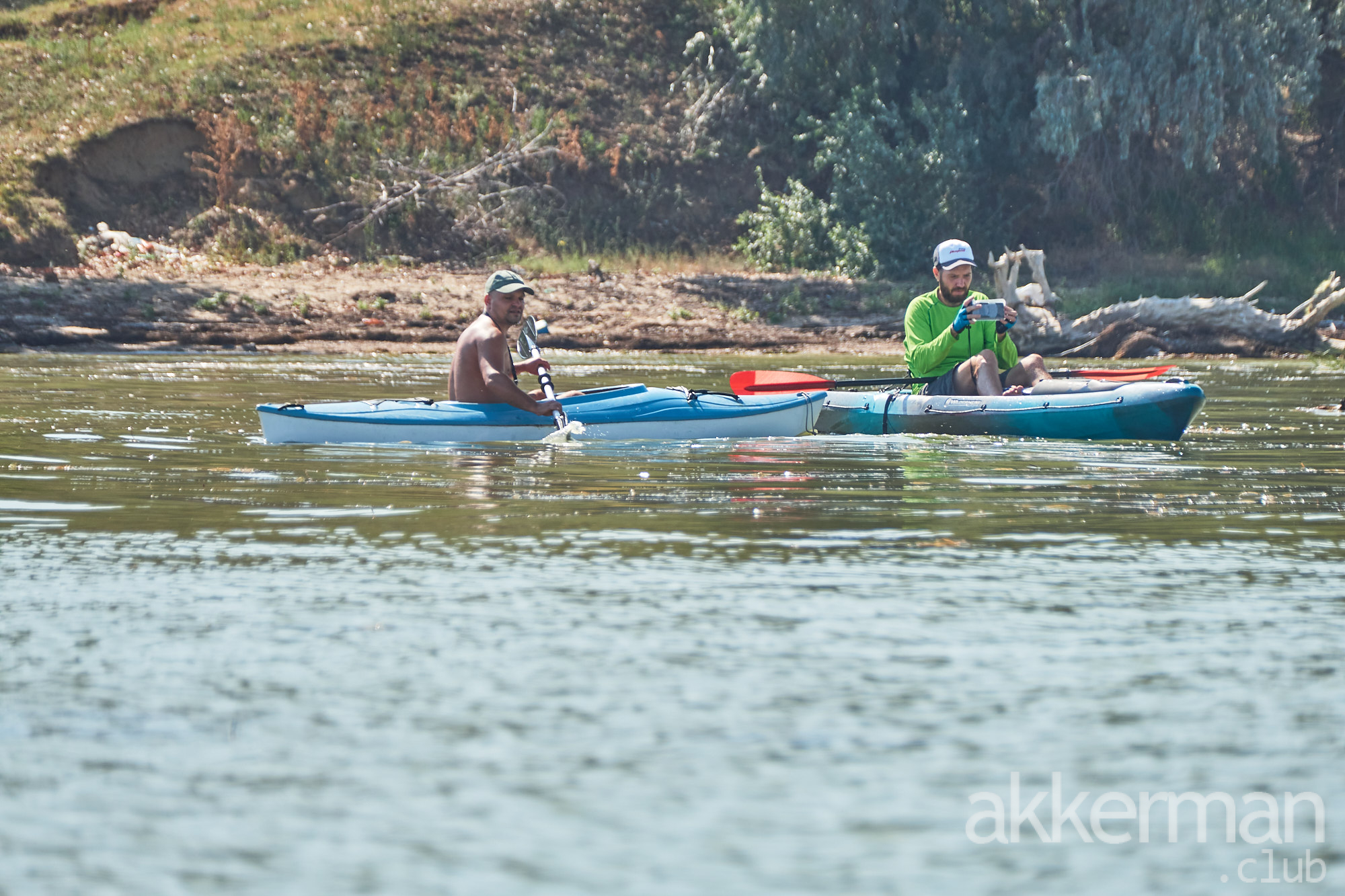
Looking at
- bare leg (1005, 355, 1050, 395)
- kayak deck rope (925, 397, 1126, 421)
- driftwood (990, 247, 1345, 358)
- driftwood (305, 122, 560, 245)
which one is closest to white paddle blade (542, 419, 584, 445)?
kayak deck rope (925, 397, 1126, 421)

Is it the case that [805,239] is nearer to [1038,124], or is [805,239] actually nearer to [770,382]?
[1038,124]

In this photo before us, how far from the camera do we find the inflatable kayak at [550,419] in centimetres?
1081

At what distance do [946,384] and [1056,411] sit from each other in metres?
1.07

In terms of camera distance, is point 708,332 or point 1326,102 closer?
point 708,332

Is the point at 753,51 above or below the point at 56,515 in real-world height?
above

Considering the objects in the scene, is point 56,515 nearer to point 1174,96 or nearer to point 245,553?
point 245,553

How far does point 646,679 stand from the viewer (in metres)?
4.42

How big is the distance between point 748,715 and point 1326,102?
2937 centimetres

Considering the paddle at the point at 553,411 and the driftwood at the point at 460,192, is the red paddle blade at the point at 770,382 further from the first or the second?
the driftwood at the point at 460,192

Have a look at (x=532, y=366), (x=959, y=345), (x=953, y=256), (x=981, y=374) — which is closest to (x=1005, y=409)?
(x=981, y=374)

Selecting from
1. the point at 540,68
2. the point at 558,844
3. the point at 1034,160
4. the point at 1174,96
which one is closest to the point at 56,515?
the point at 558,844

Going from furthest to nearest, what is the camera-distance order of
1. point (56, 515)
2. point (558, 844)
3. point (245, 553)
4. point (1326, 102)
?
point (1326, 102) → point (56, 515) → point (245, 553) → point (558, 844)

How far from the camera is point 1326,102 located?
99.6 feet

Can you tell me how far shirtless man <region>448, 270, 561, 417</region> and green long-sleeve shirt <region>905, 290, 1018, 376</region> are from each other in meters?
2.59
